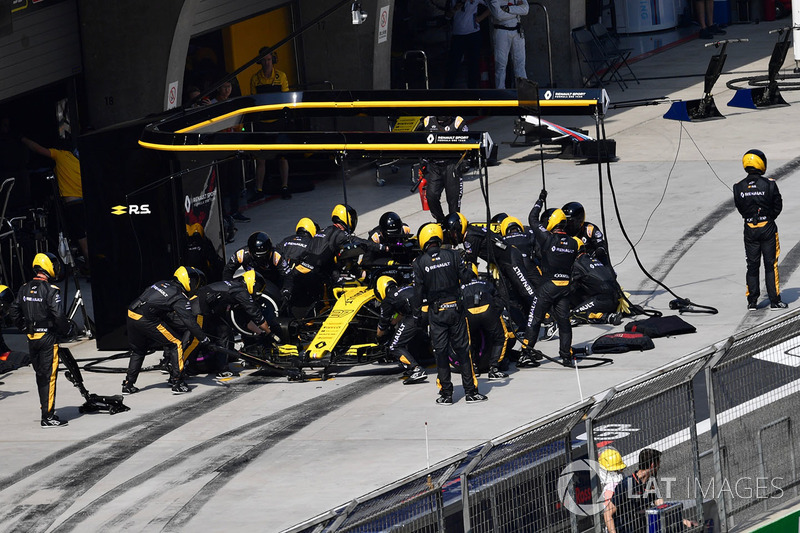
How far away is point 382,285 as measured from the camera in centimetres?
1585

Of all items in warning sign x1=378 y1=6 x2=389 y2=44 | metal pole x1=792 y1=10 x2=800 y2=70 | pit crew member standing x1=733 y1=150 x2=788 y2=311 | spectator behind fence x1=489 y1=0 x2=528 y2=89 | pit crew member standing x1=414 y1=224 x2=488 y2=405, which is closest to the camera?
pit crew member standing x1=414 y1=224 x2=488 y2=405

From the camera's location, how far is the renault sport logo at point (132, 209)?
709 inches

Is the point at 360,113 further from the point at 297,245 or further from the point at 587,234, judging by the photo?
the point at 587,234

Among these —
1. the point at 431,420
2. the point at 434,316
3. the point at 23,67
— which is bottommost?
the point at 431,420

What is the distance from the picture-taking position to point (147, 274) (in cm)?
1808

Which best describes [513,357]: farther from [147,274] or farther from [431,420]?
[147,274]

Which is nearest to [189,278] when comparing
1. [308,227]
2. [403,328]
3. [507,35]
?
[308,227]

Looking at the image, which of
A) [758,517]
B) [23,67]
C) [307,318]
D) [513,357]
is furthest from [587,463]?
[23,67]

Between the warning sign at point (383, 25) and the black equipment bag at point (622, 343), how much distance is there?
12272 millimetres

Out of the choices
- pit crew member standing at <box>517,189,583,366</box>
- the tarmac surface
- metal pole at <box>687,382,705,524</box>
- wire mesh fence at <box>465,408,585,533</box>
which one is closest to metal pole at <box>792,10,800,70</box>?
the tarmac surface

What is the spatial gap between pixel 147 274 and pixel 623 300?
609 cm

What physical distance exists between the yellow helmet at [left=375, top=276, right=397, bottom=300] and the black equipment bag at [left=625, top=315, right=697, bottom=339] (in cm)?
292

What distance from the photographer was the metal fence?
8.45m

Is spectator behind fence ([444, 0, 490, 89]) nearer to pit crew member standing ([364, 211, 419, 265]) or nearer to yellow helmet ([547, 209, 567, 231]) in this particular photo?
pit crew member standing ([364, 211, 419, 265])
